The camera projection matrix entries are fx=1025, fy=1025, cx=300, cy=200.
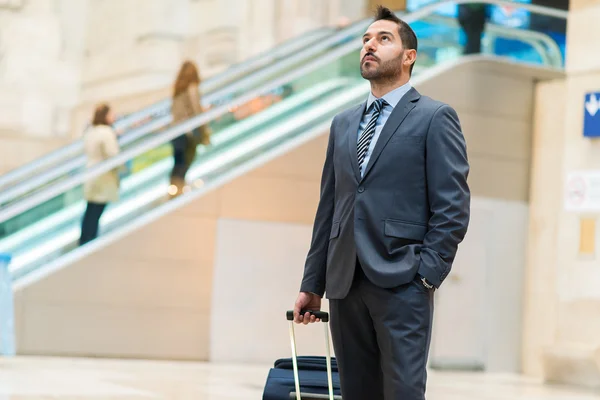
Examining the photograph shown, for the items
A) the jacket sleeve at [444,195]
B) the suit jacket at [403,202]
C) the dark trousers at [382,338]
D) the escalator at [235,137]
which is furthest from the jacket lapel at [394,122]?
the escalator at [235,137]

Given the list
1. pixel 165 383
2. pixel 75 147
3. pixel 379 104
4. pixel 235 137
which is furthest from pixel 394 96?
pixel 75 147

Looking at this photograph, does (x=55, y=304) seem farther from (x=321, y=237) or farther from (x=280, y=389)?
(x=321, y=237)

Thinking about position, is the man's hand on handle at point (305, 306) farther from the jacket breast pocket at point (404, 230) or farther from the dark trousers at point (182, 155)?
the dark trousers at point (182, 155)

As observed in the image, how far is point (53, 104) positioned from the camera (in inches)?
580

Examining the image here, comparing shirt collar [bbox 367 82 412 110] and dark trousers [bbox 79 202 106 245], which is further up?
shirt collar [bbox 367 82 412 110]

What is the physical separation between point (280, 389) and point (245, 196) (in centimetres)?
671

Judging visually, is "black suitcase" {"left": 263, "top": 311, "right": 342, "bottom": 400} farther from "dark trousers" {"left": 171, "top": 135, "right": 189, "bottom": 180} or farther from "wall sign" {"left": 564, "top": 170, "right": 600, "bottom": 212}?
"dark trousers" {"left": 171, "top": 135, "right": 189, "bottom": 180}

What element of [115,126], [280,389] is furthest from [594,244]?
[280,389]

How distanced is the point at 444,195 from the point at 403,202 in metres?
0.13

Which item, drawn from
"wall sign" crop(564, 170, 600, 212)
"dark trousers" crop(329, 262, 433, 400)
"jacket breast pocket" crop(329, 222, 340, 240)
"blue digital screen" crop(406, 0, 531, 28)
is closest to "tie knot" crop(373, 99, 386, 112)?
"jacket breast pocket" crop(329, 222, 340, 240)

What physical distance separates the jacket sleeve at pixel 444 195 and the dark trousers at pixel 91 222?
24.2 feet

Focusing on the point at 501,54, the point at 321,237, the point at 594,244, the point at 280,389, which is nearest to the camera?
the point at 321,237

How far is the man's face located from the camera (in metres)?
3.28

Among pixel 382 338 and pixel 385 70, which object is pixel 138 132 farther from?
pixel 382 338
